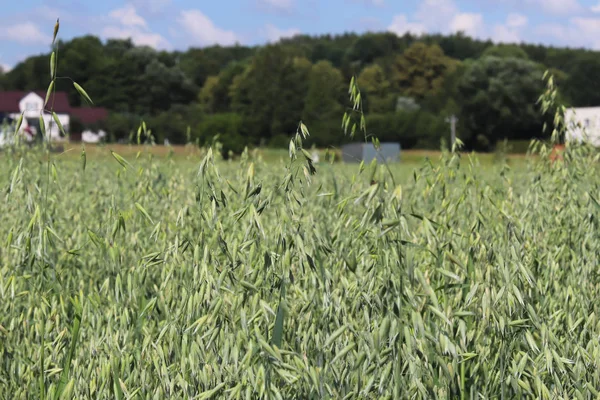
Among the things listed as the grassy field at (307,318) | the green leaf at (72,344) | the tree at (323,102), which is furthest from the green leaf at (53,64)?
the tree at (323,102)

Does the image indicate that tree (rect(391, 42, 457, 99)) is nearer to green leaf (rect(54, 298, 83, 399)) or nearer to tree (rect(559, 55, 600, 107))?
tree (rect(559, 55, 600, 107))

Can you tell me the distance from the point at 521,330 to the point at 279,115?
287 feet

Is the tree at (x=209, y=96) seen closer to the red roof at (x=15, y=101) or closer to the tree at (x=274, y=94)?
the tree at (x=274, y=94)

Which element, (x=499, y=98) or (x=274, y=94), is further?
(x=274, y=94)

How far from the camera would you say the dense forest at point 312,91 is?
7250 centimetres

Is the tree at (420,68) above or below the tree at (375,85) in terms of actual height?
above

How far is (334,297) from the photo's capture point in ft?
8.63

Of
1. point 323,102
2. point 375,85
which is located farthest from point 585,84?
point 323,102

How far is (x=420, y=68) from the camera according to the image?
114812mm

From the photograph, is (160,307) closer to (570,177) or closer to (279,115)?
(570,177)

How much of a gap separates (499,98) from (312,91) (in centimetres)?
2376

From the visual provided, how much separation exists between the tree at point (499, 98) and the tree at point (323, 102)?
14029mm

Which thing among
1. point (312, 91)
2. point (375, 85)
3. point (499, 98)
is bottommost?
point (499, 98)

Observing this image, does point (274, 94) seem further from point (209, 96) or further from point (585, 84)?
point (585, 84)
